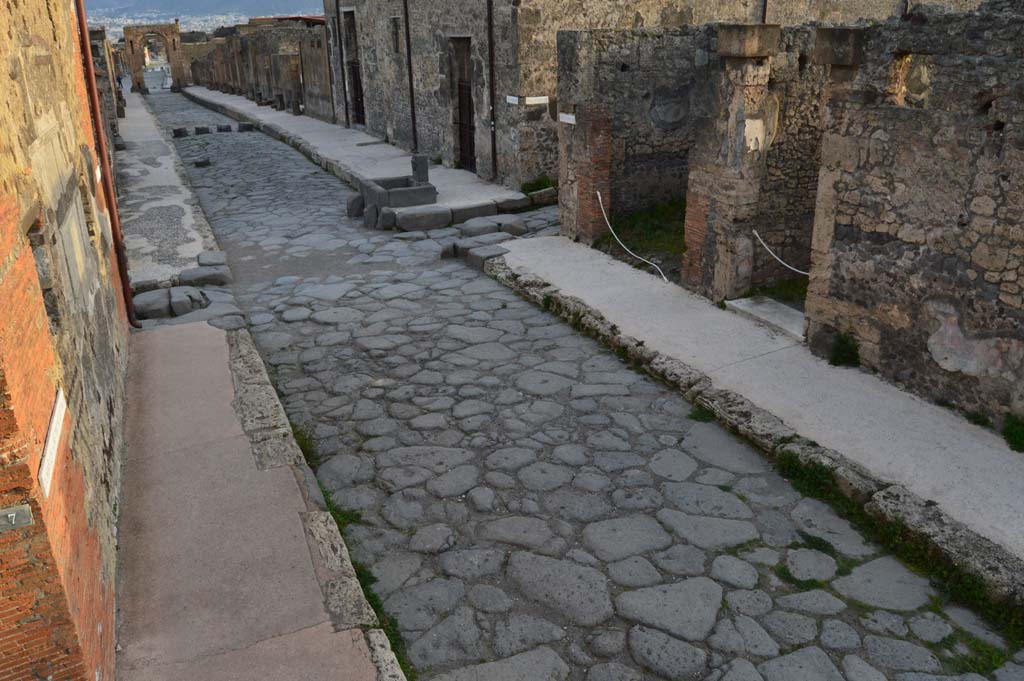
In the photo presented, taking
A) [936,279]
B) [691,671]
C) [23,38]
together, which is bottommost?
[691,671]

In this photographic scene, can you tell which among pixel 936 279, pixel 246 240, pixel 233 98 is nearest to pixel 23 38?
pixel 936 279

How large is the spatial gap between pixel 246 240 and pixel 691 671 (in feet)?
29.6

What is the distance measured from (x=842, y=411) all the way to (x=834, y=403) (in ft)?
0.41

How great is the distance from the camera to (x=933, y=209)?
5242 mm

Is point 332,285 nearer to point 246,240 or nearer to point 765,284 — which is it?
point 246,240

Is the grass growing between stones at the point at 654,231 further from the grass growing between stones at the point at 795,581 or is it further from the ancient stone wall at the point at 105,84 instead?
the ancient stone wall at the point at 105,84

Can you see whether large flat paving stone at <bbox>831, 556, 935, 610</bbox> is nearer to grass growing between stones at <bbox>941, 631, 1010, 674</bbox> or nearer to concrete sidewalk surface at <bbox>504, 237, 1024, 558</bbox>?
grass growing between stones at <bbox>941, 631, 1010, 674</bbox>

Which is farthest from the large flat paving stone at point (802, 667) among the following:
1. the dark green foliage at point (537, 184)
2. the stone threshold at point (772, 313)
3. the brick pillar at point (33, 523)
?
the dark green foliage at point (537, 184)

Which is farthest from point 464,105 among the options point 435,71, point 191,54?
point 191,54

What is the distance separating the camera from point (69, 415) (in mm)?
3539

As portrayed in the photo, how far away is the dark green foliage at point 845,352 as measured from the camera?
600cm

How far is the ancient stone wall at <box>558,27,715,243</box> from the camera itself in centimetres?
888

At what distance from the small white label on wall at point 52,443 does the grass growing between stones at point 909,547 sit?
12.7 ft

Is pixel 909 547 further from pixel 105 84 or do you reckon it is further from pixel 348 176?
pixel 105 84
